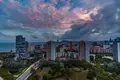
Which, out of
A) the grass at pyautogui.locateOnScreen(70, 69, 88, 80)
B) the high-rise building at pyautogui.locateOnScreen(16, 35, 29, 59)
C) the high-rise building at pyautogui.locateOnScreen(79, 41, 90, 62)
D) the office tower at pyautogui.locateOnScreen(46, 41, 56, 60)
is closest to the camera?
the grass at pyautogui.locateOnScreen(70, 69, 88, 80)

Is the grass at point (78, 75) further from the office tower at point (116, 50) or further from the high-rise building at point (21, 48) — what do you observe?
the high-rise building at point (21, 48)

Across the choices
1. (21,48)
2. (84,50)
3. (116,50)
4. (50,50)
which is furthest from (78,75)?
(21,48)

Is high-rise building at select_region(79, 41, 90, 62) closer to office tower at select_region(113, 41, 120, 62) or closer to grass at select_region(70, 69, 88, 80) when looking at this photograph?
office tower at select_region(113, 41, 120, 62)

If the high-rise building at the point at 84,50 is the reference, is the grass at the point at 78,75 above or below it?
below

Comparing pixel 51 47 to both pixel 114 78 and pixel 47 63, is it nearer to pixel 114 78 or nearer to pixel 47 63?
pixel 47 63

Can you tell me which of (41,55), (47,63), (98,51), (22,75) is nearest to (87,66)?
(47,63)

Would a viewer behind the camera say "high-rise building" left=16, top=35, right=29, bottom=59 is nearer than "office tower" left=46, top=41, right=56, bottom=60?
No

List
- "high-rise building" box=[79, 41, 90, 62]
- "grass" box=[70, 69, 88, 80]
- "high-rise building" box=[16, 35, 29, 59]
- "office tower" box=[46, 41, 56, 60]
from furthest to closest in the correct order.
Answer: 1. "high-rise building" box=[16, 35, 29, 59]
2. "office tower" box=[46, 41, 56, 60]
3. "high-rise building" box=[79, 41, 90, 62]
4. "grass" box=[70, 69, 88, 80]

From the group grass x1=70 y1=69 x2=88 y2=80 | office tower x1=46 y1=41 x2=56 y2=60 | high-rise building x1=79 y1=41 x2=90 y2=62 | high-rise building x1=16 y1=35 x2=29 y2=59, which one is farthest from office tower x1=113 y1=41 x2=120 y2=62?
high-rise building x1=16 y1=35 x2=29 y2=59

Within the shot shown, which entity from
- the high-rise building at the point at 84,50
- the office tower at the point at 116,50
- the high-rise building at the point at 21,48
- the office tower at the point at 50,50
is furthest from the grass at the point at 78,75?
the high-rise building at the point at 21,48

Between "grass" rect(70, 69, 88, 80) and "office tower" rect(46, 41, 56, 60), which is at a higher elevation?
"office tower" rect(46, 41, 56, 60)

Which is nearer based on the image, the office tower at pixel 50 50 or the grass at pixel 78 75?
the grass at pixel 78 75
